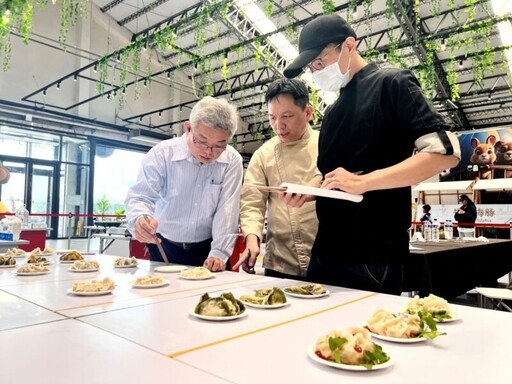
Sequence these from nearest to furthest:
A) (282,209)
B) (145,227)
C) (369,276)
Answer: (369,276)
(145,227)
(282,209)

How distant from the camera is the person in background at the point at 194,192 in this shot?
2.04 meters

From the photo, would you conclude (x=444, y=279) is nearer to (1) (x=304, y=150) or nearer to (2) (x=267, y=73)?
(1) (x=304, y=150)

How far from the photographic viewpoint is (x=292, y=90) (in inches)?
75.3

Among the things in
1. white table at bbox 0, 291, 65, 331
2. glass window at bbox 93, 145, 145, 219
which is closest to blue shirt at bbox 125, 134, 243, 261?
white table at bbox 0, 291, 65, 331

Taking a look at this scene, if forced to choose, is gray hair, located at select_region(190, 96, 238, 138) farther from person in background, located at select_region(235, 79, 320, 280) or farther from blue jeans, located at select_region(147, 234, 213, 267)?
blue jeans, located at select_region(147, 234, 213, 267)

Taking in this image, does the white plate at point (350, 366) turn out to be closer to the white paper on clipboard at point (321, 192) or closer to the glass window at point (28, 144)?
the white paper on clipboard at point (321, 192)

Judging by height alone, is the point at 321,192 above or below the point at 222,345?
above

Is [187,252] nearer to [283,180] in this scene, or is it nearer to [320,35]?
[283,180]

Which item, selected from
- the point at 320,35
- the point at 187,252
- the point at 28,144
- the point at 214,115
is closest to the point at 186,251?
the point at 187,252

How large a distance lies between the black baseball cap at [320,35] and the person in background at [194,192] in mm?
587

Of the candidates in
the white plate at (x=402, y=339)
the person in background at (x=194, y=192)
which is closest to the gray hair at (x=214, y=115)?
the person in background at (x=194, y=192)

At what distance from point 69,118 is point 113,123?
6.23ft

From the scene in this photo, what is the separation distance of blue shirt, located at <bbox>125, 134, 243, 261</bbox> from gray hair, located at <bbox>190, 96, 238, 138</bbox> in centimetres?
25

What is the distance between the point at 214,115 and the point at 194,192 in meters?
0.44
